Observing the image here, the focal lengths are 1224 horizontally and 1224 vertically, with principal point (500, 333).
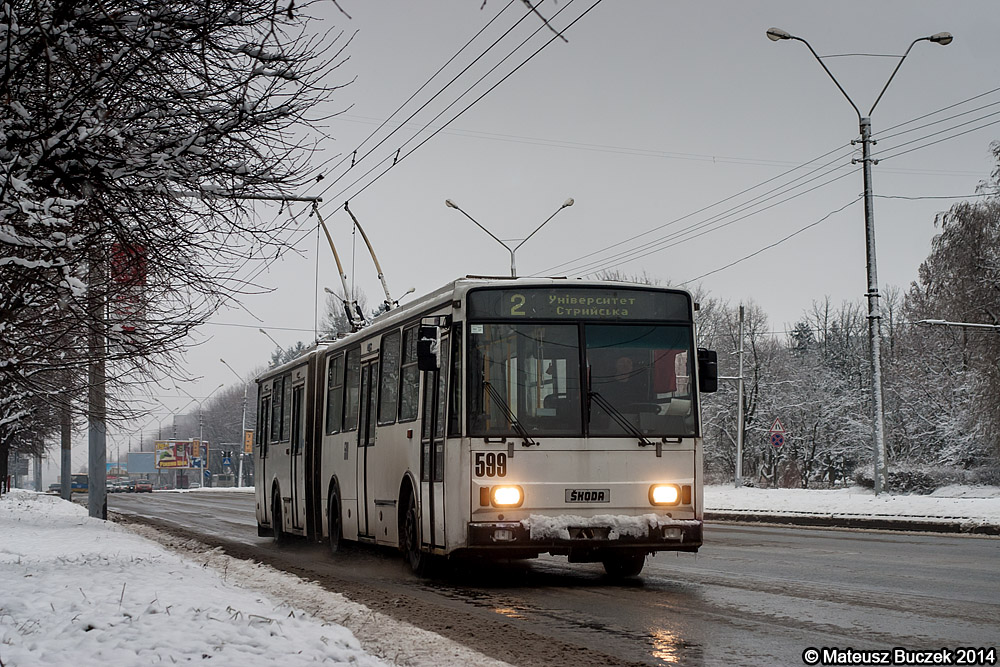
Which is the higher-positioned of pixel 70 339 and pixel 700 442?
pixel 70 339

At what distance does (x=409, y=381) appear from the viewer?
14.0m

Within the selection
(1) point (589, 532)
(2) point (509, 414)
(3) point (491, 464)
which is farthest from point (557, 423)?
(1) point (589, 532)

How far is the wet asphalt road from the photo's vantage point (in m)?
7.90

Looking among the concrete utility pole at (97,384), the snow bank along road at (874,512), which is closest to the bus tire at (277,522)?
the concrete utility pole at (97,384)

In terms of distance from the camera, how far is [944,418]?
5734 cm

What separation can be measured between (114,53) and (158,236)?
6.36 ft

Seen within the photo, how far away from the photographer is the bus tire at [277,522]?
22.0m

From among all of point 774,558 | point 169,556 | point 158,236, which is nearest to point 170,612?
point 158,236

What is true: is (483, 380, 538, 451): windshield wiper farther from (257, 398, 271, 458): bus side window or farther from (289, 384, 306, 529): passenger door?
(257, 398, 271, 458): bus side window

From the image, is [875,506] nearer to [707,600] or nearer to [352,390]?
[352,390]

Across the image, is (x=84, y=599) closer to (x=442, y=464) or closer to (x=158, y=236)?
(x=158, y=236)

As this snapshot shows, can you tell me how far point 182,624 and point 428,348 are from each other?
17.1ft

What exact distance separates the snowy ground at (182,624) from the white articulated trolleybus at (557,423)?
1.84 m

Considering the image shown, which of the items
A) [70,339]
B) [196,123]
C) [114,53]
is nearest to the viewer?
[114,53]
